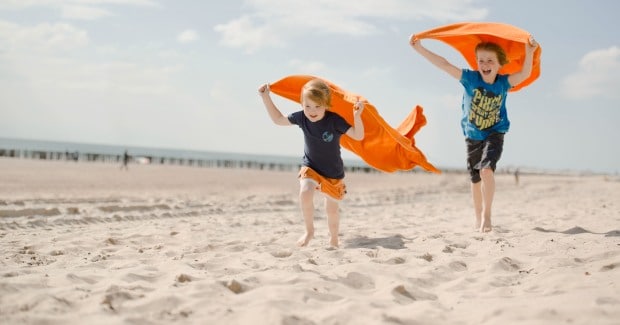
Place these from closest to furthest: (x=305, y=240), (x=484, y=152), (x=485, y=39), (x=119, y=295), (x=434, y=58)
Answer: (x=119, y=295) < (x=305, y=240) < (x=484, y=152) < (x=434, y=58) < (x=485, y=39)

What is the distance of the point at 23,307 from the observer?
2658 millimetres

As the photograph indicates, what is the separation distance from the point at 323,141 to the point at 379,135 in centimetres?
97

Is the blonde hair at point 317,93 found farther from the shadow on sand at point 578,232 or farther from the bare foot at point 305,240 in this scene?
the shadow on sand at point 578,232

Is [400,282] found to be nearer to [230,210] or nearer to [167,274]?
[167,274]

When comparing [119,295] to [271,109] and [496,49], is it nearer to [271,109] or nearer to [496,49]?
[271,109]

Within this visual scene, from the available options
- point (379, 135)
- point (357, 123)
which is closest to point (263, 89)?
point (357, 123)

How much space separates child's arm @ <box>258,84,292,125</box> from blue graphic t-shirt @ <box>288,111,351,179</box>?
12 centimetres

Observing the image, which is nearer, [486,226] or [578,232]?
[578,232]

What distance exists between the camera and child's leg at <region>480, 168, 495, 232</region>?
17.9ft

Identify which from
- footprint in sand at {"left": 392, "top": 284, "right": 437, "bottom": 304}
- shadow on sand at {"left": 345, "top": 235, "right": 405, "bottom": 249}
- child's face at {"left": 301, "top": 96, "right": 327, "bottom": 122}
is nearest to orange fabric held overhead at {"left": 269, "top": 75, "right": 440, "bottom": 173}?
child's face at {"left": 301, "top": 96, "right": 327, "bottom": 122}

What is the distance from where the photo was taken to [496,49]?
538cm

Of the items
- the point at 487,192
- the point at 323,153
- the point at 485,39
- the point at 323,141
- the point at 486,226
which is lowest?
the point at 486,226

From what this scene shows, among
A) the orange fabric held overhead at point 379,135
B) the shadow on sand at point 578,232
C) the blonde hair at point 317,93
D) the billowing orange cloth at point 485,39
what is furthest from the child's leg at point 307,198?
the shadow on sand at point 578,232

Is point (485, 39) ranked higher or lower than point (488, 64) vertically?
higher
